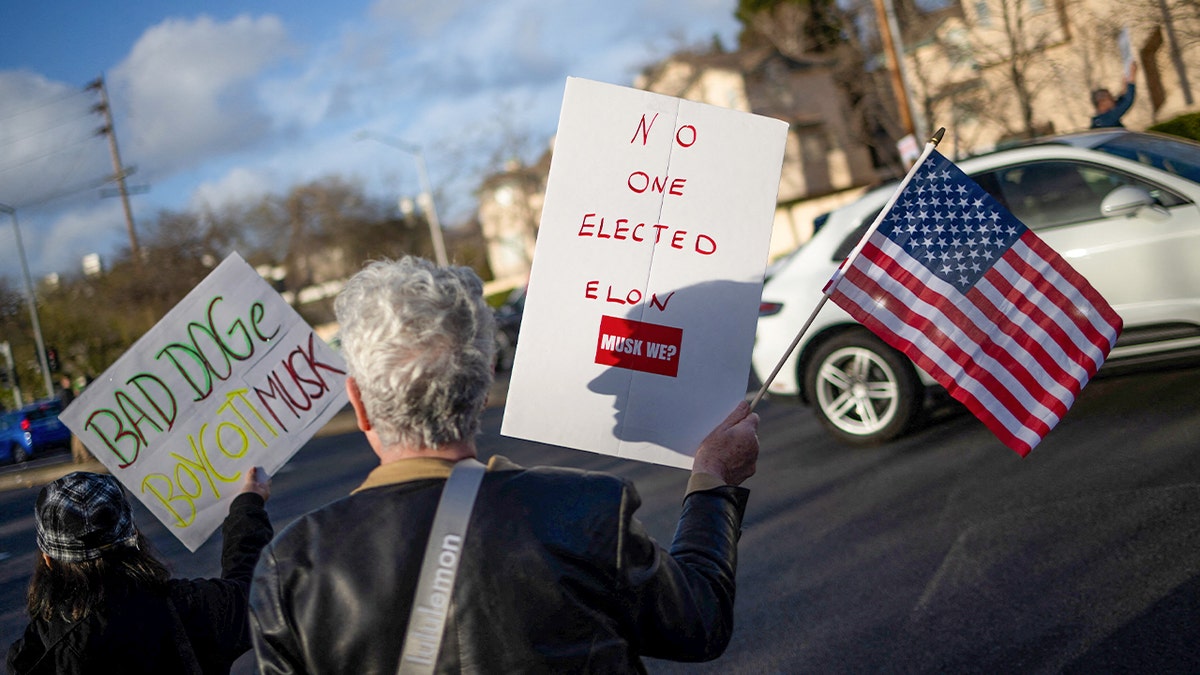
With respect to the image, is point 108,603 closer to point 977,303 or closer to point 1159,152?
point 977,303

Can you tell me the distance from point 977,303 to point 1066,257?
3826mm

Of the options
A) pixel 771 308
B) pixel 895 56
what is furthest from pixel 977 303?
pixel 895 56

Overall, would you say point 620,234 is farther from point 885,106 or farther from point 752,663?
point 885,106

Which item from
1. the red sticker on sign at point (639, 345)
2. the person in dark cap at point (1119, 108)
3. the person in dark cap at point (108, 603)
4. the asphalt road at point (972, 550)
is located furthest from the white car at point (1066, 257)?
the person in dark cap at point (108, 603)

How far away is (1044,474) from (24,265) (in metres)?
32.3

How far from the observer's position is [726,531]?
78.9 inches

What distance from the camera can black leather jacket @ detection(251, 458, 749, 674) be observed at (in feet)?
5.29

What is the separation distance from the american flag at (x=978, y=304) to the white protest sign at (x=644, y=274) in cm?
54

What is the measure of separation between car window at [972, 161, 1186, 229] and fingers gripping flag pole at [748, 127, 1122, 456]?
3811 mm

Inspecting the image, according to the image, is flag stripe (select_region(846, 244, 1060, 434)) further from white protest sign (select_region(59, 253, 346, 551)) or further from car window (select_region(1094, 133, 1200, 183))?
car window (select_region(1094, 133, 1200, 183))

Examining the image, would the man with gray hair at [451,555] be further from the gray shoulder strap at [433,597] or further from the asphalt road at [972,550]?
the asphalt road at [972,550]

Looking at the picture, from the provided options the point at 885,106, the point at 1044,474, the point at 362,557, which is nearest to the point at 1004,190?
the point at 1044,474

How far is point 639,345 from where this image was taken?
2.46 metres

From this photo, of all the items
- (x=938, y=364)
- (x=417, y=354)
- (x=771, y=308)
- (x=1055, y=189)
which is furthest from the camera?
(x=771, y=308)
